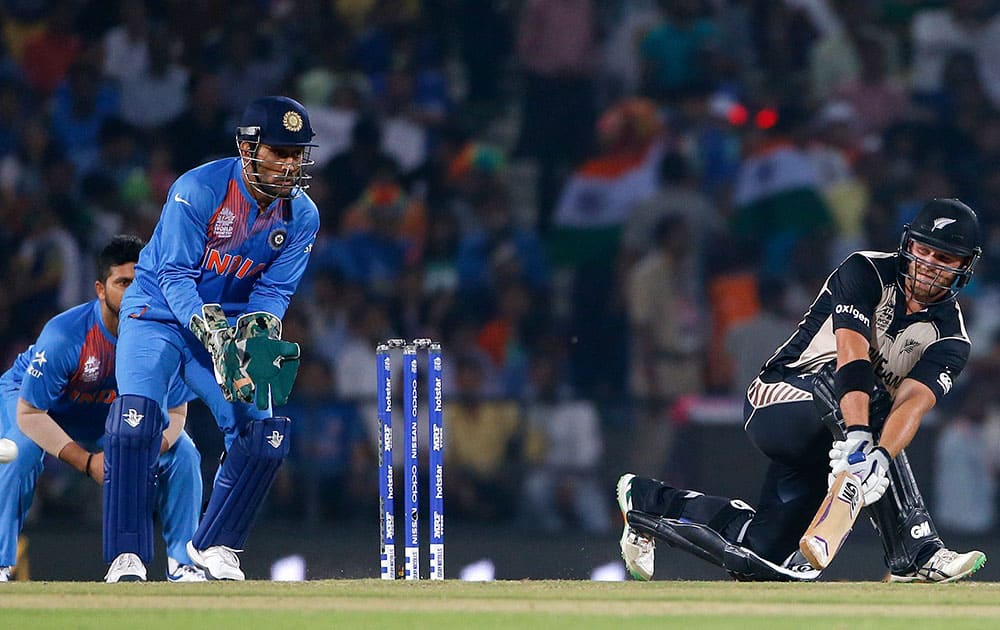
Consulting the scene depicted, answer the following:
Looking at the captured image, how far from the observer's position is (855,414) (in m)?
4.47

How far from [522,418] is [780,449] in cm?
215

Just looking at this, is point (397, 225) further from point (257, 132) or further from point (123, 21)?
point (257, 132)

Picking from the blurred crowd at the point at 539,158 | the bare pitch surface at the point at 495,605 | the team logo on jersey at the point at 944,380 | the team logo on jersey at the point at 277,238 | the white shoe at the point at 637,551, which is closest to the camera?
the bare pitch surface at the point at 495,605

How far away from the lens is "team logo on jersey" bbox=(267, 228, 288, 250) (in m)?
4.80

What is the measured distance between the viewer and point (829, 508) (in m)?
4.38

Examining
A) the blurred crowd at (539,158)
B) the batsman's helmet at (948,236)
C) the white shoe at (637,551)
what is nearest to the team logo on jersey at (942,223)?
the batsman's helmet at (948,236)

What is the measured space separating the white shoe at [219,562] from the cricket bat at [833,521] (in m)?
1.63

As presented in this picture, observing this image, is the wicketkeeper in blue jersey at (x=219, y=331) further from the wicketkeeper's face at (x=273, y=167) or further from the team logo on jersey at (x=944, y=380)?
the team logo on jersey at (x=944, y=380)

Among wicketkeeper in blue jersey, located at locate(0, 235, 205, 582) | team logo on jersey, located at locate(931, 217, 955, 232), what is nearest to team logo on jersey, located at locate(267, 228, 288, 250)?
wicketkeeper in blue jersey, located at locate(0, 235, 205, 582)

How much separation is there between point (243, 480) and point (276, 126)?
103 centimetres

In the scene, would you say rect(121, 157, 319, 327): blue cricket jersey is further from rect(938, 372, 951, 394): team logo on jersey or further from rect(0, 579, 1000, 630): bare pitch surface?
rect(938, 372, 951, 394): team logo on jersey

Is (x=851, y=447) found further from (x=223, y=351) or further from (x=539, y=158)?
(x=539, y=158)

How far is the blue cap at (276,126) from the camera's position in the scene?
4.62m

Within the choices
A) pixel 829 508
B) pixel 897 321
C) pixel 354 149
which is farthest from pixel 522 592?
pixel 354 149
